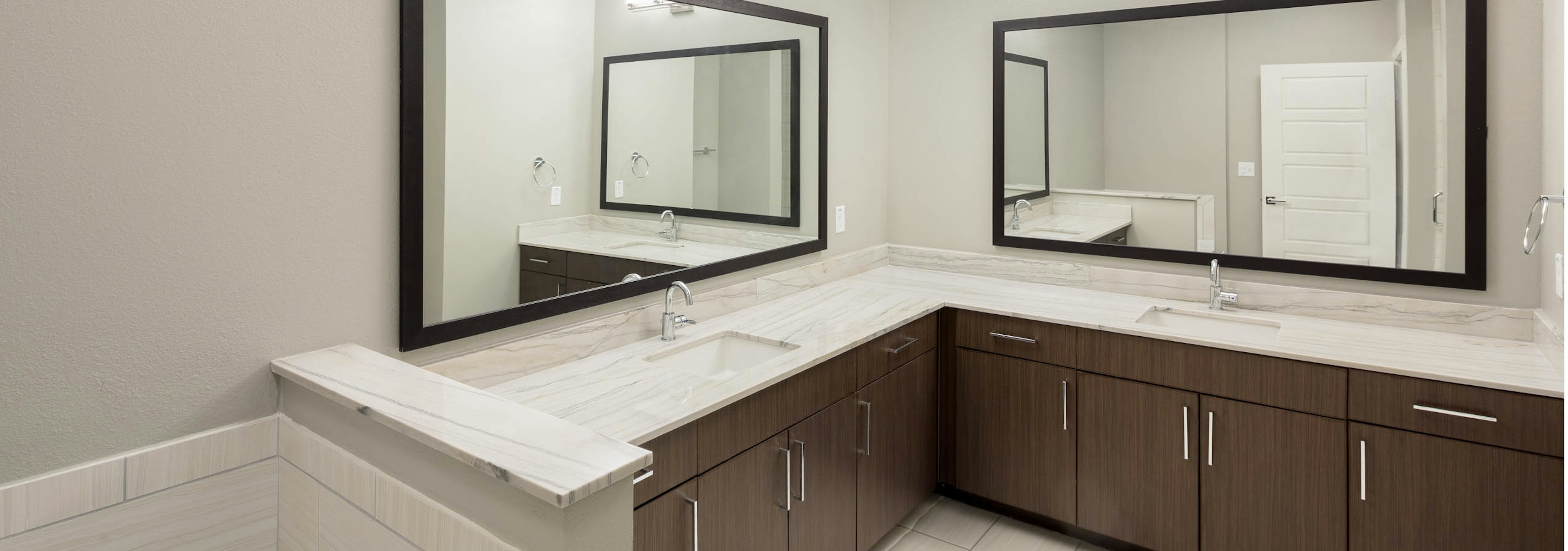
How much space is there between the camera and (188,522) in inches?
54.1

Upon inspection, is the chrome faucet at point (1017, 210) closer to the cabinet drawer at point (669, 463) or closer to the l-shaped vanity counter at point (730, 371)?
the l-shaped vanity counter at point (730, 371)

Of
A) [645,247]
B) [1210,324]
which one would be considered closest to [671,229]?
[645,247]

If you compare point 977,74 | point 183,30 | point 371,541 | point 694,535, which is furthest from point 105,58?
point 977,74

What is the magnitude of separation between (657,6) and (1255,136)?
6.24ft

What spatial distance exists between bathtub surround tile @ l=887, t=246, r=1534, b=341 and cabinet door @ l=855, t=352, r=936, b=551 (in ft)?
2.10

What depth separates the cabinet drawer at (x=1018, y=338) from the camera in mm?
2520

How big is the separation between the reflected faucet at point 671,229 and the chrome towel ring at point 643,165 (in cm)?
12

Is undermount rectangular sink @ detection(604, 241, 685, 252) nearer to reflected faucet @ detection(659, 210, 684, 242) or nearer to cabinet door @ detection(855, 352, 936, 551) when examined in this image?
reflected faucet @ detection(659, 210, 684, 242)

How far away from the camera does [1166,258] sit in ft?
9.22

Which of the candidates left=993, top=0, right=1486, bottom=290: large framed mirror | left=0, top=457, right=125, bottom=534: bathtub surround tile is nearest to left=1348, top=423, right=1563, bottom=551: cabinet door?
left=993, top=0, right=1486, bottom=290: large framed mirror

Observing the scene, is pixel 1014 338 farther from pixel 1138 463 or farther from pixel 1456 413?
pixel 1456 413

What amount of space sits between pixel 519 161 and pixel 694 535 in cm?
92

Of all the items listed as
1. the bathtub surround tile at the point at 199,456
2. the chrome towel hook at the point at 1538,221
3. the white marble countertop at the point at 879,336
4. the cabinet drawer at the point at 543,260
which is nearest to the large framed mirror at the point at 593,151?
the cabinet drawer at the point at 543,260

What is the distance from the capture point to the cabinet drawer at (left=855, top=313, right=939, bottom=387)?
232 cm
